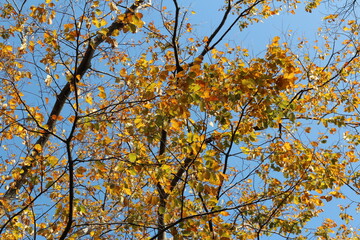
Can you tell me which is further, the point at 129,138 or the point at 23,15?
the point at 23,15

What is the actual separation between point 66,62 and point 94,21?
1.93 feet

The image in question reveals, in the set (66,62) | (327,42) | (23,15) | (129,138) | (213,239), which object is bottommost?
(213,239)

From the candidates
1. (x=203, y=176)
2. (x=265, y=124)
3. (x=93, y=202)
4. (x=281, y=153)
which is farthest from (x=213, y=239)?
(x=93, y=202)

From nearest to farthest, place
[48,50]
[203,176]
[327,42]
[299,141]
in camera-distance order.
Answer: [203,176]
[48,50]
[299,141]
[327,42]

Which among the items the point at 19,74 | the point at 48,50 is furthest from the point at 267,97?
the point at 19,74

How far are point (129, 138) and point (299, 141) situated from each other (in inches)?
117

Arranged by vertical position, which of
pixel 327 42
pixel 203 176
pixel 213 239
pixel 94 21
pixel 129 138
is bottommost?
pixel 213 239

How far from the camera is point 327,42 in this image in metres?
8.69

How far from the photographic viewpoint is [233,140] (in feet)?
16.7

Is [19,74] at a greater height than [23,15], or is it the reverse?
[23,15]

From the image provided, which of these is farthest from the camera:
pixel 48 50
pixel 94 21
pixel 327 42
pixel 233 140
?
pixel 327 42

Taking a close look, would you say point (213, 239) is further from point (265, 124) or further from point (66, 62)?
point (66, 62)

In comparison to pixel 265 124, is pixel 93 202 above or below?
above

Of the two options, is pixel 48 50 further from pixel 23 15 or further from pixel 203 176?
pixel 203 176
